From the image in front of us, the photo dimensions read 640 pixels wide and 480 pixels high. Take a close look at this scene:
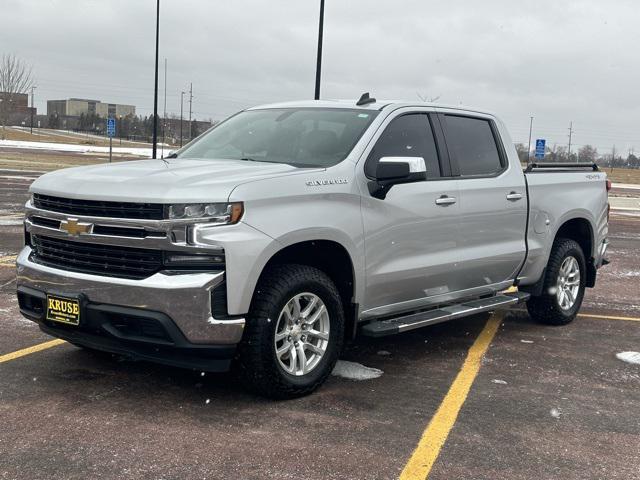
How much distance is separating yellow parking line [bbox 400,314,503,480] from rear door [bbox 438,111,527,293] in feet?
1.88

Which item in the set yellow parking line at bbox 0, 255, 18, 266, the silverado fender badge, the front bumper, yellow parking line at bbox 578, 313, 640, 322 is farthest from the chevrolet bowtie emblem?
yellow parking line at bbox 578, 313, 640, 322

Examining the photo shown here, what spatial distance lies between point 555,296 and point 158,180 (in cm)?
421

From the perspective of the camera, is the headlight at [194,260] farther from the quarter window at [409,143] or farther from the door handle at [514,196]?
the door handle at [514,196]

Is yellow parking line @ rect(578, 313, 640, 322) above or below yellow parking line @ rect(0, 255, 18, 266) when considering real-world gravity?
above

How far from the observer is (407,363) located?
571cm

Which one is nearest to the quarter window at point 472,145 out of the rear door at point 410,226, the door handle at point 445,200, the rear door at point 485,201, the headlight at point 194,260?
the rear door at point 485,201

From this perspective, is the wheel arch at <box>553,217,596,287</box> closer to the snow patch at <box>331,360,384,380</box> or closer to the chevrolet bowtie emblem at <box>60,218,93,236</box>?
the snow patch at <box>331,360,384,380</box>

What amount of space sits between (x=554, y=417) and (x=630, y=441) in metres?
0.48

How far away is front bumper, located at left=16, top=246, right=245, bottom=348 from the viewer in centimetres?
412

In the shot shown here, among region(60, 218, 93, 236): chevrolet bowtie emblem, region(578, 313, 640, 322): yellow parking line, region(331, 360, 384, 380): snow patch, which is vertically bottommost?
region(331, 360, 384, 380): snow patch

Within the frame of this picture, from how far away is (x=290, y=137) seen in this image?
5.54 meters

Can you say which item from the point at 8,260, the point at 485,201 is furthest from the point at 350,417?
the point at 8,260

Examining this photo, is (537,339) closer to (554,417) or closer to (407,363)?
(407,363)

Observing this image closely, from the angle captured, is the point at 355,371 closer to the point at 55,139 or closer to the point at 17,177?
the point at 17,177
